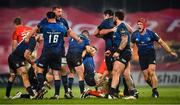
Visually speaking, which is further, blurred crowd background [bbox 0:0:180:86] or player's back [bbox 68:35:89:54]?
blurred crowd background [bbox 0:0:180:86]

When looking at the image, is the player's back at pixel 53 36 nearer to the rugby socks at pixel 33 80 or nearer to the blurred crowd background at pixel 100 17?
the rugby socks at pixel 33 80

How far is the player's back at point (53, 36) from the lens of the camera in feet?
59.8

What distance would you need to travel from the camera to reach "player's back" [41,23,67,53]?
59.8 feet

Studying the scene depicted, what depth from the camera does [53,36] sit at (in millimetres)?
18266

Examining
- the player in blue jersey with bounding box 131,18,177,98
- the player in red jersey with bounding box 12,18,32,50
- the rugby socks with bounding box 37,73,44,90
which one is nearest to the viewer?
the rugby socks with bounding box 37,73,44,90

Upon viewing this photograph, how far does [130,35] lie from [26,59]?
9.02ft

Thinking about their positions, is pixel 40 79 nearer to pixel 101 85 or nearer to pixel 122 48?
pixel 122 48

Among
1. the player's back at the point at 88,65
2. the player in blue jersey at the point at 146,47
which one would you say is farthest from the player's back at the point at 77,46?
the player in blue jersey at the point at 146,47

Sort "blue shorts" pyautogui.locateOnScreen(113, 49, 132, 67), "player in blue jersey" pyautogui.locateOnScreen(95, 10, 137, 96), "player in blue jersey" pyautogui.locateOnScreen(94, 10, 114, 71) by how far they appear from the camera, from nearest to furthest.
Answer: "blue shorts" pyautogui.locateOnScreen(113, 49, 132, 67)
"player in blue jersey" pyautogui.locateOnScreen(95, 10, 137, 96)
"player in blue jersey" pyautogui.locateOnScreen(94, 10, 114, 71)

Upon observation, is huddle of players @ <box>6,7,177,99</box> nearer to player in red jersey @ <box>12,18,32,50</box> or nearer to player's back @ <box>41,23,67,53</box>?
player's back @ <box>41,23,67,53</box>

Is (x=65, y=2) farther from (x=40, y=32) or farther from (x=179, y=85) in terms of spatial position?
(x=40, y=32)

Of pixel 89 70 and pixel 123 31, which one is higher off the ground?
pixel 123 31

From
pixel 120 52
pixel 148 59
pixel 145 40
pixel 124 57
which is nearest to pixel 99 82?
pixel 148 59

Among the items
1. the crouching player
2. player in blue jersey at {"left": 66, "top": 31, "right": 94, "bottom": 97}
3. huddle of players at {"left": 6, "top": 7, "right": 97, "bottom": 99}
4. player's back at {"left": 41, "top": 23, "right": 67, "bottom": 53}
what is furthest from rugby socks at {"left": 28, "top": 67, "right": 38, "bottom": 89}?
player's back at {"left": 41, "top": 23, "right": 67, "bottom": 53}
